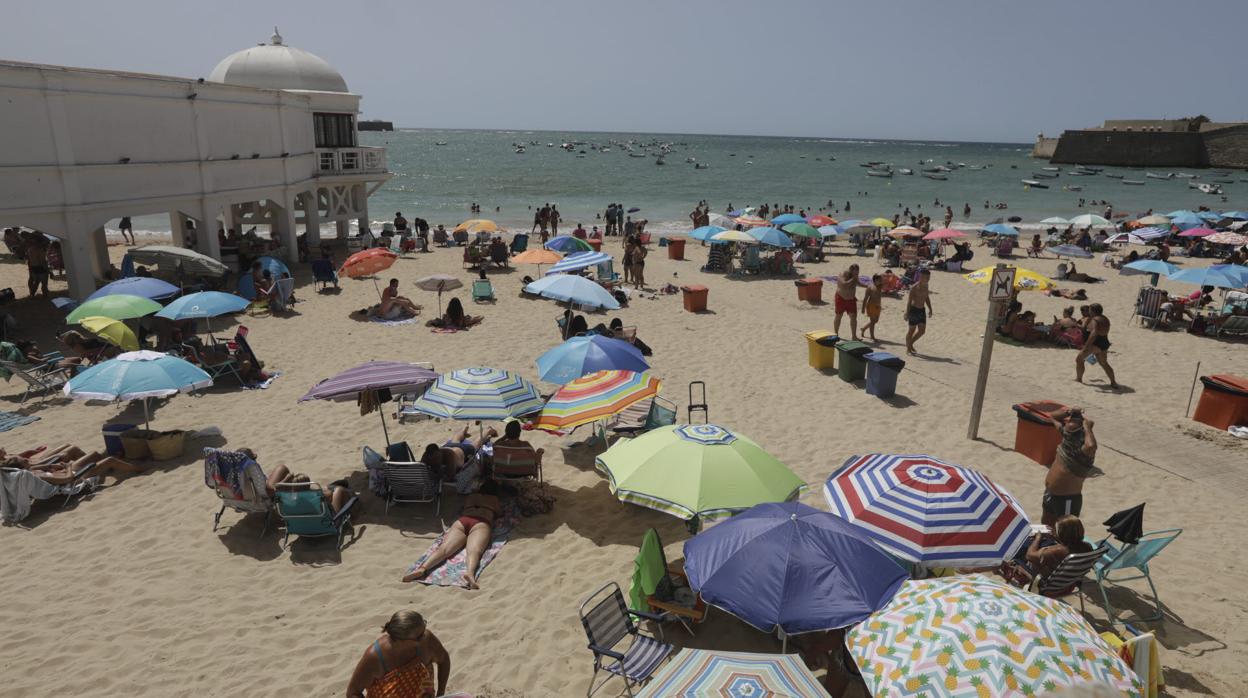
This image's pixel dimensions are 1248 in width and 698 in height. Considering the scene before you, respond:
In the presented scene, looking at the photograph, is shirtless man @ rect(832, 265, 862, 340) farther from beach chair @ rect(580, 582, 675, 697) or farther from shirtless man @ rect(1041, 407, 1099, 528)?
beach chair @ rect(580, 582, 675, 697)

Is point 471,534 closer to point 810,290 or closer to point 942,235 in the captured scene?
point 810,290

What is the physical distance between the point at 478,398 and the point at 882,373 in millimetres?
6344

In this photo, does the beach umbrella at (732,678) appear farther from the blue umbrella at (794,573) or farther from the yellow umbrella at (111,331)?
the yellow umbrella at (111,331)

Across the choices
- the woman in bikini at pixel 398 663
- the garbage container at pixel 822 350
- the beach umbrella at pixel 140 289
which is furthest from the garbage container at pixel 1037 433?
the beach umbrella at pixel 140 289

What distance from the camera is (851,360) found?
11.2m

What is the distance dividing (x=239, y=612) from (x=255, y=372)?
6284 mm

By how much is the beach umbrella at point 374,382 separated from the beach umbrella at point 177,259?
999 centimetres

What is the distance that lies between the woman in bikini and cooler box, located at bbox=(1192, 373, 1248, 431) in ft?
34.7

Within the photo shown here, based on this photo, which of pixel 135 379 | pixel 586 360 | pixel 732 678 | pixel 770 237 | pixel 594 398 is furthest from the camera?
pixel 770 237

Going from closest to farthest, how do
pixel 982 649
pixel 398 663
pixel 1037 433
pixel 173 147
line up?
pixel 982 649, pixel 398 663, pixel 1037 433, pixel 173 147

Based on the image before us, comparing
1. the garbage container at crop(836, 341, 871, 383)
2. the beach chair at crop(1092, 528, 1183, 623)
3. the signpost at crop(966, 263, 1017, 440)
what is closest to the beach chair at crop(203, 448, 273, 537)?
the beach chair at crop(1092, 528, 1183, 623)

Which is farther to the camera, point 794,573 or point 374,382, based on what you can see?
point 374,382

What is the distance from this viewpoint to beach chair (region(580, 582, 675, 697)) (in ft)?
15.5

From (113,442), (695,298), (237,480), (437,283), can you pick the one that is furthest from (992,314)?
(437,283)
